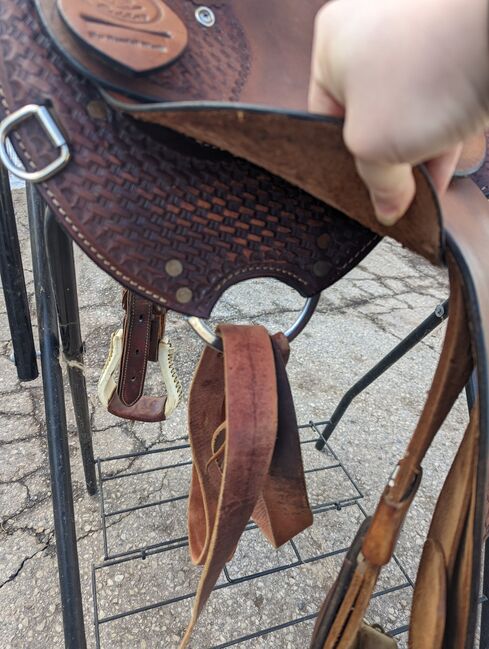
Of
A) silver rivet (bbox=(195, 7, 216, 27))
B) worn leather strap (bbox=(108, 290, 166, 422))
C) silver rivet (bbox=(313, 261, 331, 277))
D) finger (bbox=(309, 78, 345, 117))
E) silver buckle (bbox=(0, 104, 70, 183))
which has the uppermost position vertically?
silver rivet (bbox=(195, 7, 216, 27))

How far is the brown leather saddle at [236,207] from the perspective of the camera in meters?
0.30

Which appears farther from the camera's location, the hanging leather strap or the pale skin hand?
the hanging leather strap

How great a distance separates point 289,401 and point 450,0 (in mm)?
306

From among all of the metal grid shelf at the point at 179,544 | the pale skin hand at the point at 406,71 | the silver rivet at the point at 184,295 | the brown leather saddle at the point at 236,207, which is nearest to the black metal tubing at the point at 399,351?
the metal grid shelf at the point at 179,544

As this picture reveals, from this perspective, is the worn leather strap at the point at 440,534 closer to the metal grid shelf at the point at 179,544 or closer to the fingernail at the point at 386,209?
the fingernail at the point at 386,209

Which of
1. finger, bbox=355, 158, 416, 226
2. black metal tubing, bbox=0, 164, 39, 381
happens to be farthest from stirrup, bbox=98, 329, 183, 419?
finger, bbox=355, 158, 416, 226

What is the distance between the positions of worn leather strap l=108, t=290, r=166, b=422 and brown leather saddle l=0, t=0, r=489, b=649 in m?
0.24

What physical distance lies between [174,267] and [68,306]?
10.6 inches

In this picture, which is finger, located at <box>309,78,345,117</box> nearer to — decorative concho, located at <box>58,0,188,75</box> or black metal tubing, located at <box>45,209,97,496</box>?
decorative concho, located at <box>58,0,188,75</box>

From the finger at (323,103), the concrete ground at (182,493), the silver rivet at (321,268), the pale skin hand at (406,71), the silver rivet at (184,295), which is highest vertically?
the pale skin hand at (406,71)

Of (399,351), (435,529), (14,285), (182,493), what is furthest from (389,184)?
(182,493)

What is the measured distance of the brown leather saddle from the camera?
305mm

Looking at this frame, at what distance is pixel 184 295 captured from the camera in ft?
1.36

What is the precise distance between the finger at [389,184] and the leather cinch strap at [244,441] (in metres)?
0.18
